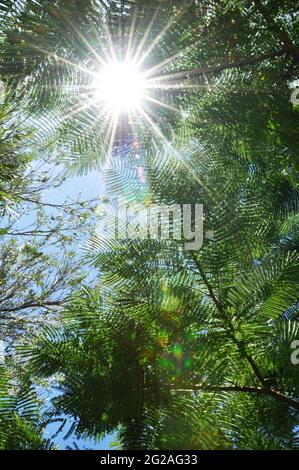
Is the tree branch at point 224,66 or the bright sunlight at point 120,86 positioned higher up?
the tree branch at point 224,66

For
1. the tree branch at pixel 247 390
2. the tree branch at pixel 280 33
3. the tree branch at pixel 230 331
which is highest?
the tree branch at pixel 280 33

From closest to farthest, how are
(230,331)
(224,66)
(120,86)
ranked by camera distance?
(230,331) → (120,86) → (224,66)

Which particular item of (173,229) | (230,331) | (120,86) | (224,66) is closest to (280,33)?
(224,66)

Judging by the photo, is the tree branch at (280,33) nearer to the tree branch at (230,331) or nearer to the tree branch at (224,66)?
the tree branch at (224,66)

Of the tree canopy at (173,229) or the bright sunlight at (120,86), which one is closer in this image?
the tree canopy at (173,229)

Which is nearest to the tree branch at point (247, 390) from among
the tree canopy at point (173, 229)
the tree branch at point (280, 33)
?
the tree canopy at point (173, 229)

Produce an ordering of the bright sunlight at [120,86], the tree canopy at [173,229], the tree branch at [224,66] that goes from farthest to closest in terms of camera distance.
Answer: the tree branch at [224,66] → the bright sunlight at [120,86] → the tree canopy at [173,229]

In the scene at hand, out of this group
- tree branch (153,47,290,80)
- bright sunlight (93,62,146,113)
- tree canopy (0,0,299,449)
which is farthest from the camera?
tree branch (153,47,290,80)

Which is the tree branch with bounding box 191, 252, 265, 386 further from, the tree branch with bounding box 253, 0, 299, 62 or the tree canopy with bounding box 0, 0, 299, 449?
the tree branch with bounding box 253, 0, 299, 62

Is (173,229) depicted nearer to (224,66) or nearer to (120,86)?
(120,86)

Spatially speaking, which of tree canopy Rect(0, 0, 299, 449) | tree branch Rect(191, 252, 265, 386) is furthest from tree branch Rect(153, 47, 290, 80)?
tree branch Rect(191, 252, 265, 386)

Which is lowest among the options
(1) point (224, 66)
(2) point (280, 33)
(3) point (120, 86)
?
(3) point (120, 86)

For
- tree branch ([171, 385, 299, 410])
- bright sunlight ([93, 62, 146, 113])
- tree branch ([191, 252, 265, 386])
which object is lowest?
tree branch ([171, 385, 299, 410])

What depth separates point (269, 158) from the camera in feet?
7.68
